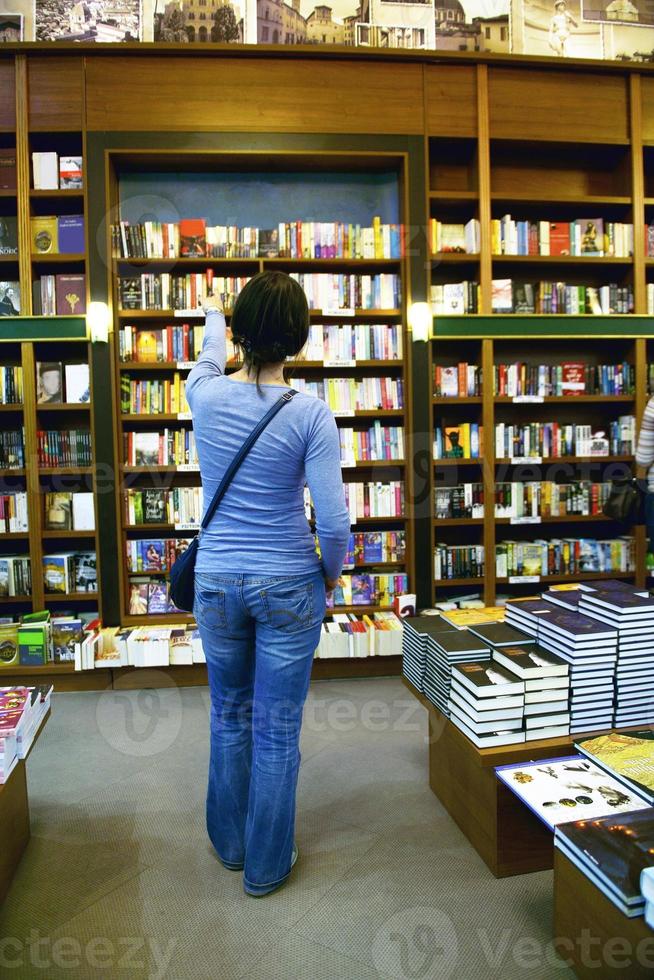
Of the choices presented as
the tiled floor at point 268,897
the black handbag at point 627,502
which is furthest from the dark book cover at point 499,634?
the black handbag at point 627,502

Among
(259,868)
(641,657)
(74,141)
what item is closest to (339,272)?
(74,141)

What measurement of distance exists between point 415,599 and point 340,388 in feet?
4.33

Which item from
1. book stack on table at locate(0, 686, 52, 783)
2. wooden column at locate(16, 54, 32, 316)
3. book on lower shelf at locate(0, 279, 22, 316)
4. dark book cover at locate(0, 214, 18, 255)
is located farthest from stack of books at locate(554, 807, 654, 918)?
dark book cover at locate(0, 214, 18, 255)

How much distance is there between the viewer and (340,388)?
3736mm

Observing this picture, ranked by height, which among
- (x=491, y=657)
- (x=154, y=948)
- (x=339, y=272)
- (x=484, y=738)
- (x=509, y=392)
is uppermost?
(x=339, y=272)

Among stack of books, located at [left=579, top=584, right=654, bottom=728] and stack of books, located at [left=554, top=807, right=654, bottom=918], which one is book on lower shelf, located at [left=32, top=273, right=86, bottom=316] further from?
stack of books, located at [left=554, top=807, right=654, bottom=918]

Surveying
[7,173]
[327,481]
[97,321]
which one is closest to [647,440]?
[327,481]

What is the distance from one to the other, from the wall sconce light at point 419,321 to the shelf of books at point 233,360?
124 millimetres

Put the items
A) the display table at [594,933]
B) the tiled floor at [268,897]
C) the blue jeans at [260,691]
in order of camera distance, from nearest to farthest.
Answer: the display table at [594,933] → the tiled floor at [268,897] → the blue jeans at [260,691]

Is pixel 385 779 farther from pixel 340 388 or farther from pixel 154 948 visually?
pixel 340 388

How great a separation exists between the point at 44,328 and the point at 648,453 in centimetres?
342

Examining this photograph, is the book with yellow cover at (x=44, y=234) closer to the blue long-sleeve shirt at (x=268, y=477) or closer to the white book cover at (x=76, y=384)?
the white book cover at (x=76, y=384)

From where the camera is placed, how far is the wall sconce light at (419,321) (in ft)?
11.9

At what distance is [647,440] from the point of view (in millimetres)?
3516
